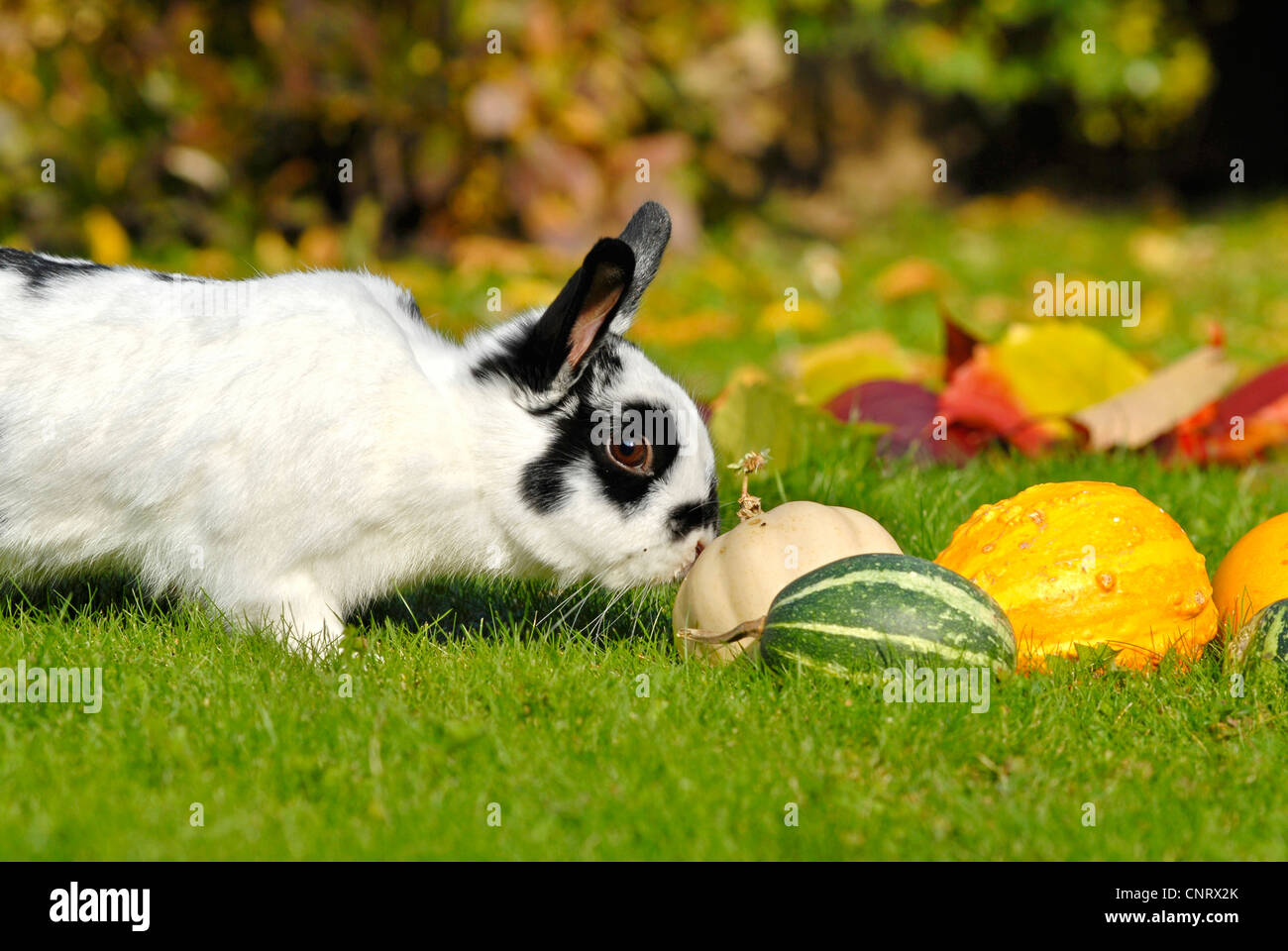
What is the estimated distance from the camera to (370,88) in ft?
25.6

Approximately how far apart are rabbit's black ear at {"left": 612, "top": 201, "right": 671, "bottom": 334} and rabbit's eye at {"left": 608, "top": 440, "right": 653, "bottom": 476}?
1.29 ft

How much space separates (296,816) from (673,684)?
0.94m

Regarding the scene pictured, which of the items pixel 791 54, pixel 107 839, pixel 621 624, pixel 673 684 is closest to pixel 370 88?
pixel 791 54

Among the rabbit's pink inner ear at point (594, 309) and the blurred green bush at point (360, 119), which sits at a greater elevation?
the blurred green bush at point (360, 119)

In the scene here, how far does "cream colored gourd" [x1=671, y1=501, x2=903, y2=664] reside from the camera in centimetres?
332

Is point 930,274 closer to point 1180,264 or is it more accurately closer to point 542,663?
point 1180,264

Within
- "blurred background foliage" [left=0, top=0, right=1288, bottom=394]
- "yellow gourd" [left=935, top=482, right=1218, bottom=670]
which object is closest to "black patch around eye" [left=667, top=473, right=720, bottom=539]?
"yellow gourd" [left=935, top=482, right=1218, bottom=670]

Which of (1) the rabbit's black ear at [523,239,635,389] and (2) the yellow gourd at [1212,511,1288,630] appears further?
(2) the yellow gourd at [1212,511,1288,630]

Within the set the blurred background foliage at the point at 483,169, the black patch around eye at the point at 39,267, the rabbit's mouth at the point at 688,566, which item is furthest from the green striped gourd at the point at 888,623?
the blurred background foliage at the point at 483,169

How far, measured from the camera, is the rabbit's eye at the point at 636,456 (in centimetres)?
336

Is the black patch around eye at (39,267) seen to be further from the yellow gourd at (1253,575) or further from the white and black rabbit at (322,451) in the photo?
the yellow gourd at (1253,575)

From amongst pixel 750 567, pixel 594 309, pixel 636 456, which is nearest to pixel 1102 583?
pixel 750 567

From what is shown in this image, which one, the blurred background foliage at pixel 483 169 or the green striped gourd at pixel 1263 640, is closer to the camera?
the green striped gourd at pixel 1263 640

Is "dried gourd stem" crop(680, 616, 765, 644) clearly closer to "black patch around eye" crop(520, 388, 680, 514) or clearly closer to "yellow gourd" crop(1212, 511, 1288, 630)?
"black patch around eye" crop(520, 388, 680, 514)
